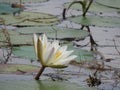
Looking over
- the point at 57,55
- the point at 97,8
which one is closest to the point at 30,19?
the point at 97,8

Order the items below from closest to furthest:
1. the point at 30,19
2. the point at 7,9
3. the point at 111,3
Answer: the point at 30,19
the point at 7,9
the point at 111,3

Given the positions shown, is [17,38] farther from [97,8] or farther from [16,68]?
[97,8]

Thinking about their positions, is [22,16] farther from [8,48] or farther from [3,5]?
[8,48]

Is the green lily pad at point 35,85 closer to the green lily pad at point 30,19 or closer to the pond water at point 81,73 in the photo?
the pond water at point 81,73

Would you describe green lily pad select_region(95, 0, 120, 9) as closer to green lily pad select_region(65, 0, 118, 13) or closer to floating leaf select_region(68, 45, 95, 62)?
green lily pad select_region(65, 0, 118, 13)

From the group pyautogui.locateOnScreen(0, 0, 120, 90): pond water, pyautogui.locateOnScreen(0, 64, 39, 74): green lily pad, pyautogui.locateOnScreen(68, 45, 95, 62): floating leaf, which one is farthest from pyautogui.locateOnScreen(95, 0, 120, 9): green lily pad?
pyautogui.locateOnScreen(0, 64, 39, 74): green lily pad

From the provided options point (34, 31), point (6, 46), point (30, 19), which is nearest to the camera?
point (6, 46)

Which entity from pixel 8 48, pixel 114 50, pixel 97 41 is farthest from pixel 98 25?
pixel 8 48
